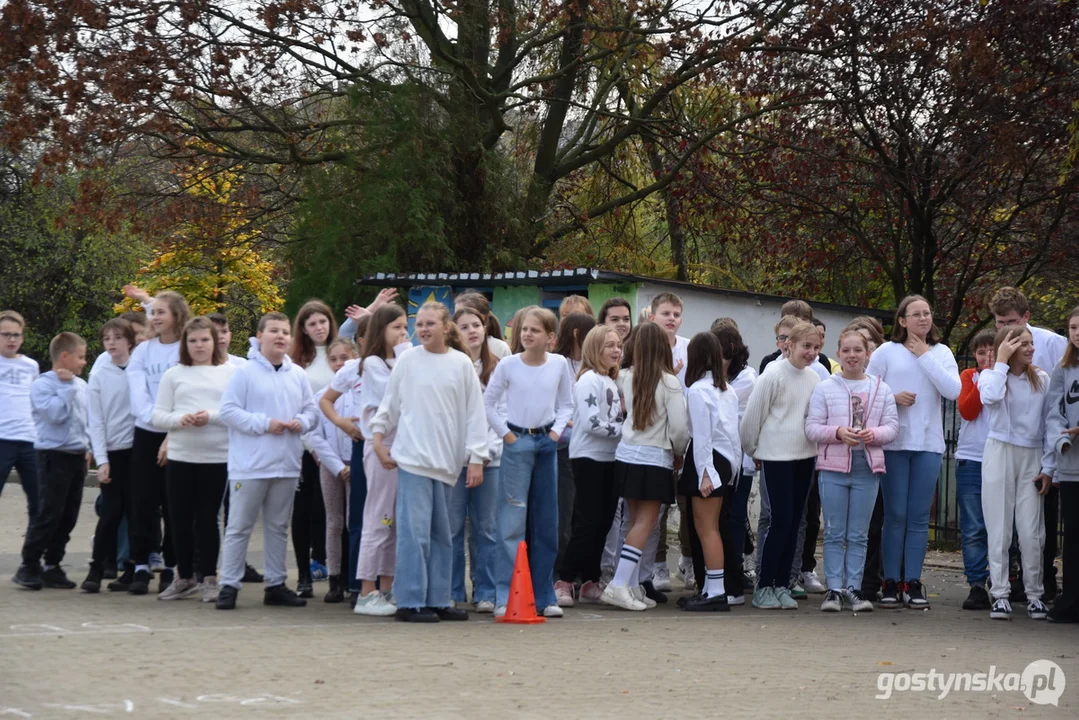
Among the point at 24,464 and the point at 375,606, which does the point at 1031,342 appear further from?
the point at 24,464

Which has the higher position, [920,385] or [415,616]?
[920,385]

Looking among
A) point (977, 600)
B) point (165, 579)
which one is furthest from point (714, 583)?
point (165, 579)

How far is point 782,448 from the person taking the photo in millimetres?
9625

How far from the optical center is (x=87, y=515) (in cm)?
1605

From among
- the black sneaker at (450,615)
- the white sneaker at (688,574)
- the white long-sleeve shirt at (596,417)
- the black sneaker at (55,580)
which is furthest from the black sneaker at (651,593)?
the black sneaker at (55,580)

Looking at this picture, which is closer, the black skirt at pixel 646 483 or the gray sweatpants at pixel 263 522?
the gray sweatpants at pixel 263 522

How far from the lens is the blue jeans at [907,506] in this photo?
9805 mm

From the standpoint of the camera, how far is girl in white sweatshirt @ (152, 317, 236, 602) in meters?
9.11

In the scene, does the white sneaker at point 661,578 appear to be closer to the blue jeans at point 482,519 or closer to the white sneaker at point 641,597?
the white sneaker at point 641,597

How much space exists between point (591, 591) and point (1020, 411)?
128 inches

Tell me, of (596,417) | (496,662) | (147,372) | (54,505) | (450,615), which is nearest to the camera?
Result: (496,662)

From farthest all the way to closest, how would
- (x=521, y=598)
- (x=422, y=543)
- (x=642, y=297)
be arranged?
(x=642, y=297), (x=521, y=598), (x=422, y=543)

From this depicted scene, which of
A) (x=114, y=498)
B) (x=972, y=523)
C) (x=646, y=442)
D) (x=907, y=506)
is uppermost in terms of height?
(x=646, y=442)

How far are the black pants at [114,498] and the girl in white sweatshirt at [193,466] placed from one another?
2.54 ft
